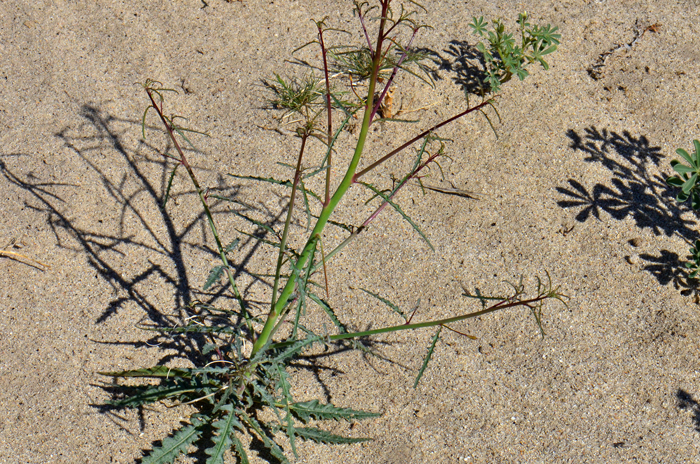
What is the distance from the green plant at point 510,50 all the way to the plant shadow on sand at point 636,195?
1.36 ft

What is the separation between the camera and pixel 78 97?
309 cm

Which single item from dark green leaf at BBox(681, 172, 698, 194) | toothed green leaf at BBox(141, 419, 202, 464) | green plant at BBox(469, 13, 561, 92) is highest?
green plant at BBox(469, 13, 561, 92)

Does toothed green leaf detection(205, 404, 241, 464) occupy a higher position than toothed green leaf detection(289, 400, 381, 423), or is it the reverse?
toothed green leaf detection(289, 400, 381, 423)

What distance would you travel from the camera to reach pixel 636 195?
3029mm

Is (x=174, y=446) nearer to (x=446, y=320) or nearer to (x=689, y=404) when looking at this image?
(x=446, y=320)

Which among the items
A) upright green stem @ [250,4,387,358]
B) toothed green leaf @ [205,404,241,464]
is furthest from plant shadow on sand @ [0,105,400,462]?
upright green stem @ [250,4,387,358]

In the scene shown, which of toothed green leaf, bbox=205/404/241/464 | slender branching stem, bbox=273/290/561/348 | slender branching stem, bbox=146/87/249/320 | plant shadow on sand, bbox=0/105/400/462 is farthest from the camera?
plant shadow on sand, bbox=0/105/400/462

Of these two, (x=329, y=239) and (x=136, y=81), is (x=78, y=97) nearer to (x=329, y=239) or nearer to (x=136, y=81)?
(x=136, y=81)

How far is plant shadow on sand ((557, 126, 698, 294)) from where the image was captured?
2.83 meters

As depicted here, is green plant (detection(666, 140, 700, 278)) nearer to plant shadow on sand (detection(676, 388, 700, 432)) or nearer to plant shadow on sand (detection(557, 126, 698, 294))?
plant shadow on sand (detection(557, 126, 698, 294))

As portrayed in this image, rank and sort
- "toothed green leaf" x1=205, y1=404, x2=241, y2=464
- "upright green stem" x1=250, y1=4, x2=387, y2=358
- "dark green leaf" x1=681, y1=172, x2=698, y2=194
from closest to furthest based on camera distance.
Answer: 1. "upright green stem" x1=250, y1=4, x2=387, y2=358
2. "toothed green leaf" x1=205, y1=404, x2=241, y2=464
3. "dark green leaf" x1=681, y1=172, x2=698, y2=194

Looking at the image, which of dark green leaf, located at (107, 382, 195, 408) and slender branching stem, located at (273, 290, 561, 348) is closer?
slender branching stem, located at (273, 290, 561, 348)

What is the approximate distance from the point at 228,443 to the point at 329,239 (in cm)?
104

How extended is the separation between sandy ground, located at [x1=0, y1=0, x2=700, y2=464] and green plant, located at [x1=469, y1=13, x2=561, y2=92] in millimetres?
127
